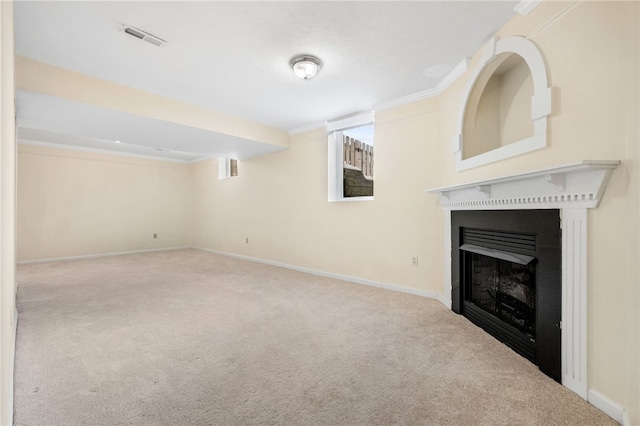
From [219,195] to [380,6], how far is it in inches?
233

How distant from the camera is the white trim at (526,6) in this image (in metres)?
1.89

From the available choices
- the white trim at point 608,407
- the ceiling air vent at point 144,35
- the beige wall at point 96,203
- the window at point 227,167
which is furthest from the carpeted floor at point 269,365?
the window at point 227,167

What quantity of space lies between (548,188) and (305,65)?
224 centimetres

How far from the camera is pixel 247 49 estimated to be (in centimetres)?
248

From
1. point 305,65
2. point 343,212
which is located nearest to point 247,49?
point 305,65

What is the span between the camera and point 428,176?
337 centimetres

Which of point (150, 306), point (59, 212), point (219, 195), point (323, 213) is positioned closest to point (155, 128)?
point (150, 306)

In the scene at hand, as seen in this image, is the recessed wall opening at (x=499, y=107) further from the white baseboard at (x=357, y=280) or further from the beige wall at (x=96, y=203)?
→ the beige wall at (x=96, y=203)

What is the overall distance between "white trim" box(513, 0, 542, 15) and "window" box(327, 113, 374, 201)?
7.01ft

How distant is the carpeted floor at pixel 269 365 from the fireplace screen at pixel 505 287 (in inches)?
9.9

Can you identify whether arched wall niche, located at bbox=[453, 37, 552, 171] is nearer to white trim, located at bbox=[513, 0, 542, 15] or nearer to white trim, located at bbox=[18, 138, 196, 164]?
white trim, located at bbox=[513, 0, 542, 15]

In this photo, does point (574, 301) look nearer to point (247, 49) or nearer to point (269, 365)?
point (269, 365)

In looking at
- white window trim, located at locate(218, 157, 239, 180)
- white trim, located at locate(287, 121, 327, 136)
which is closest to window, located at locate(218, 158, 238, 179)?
white window trim, located at locate(218, 157, 239, 180)

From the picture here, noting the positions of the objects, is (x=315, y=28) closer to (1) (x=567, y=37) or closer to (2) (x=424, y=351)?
(1) (x=567, y=37)
